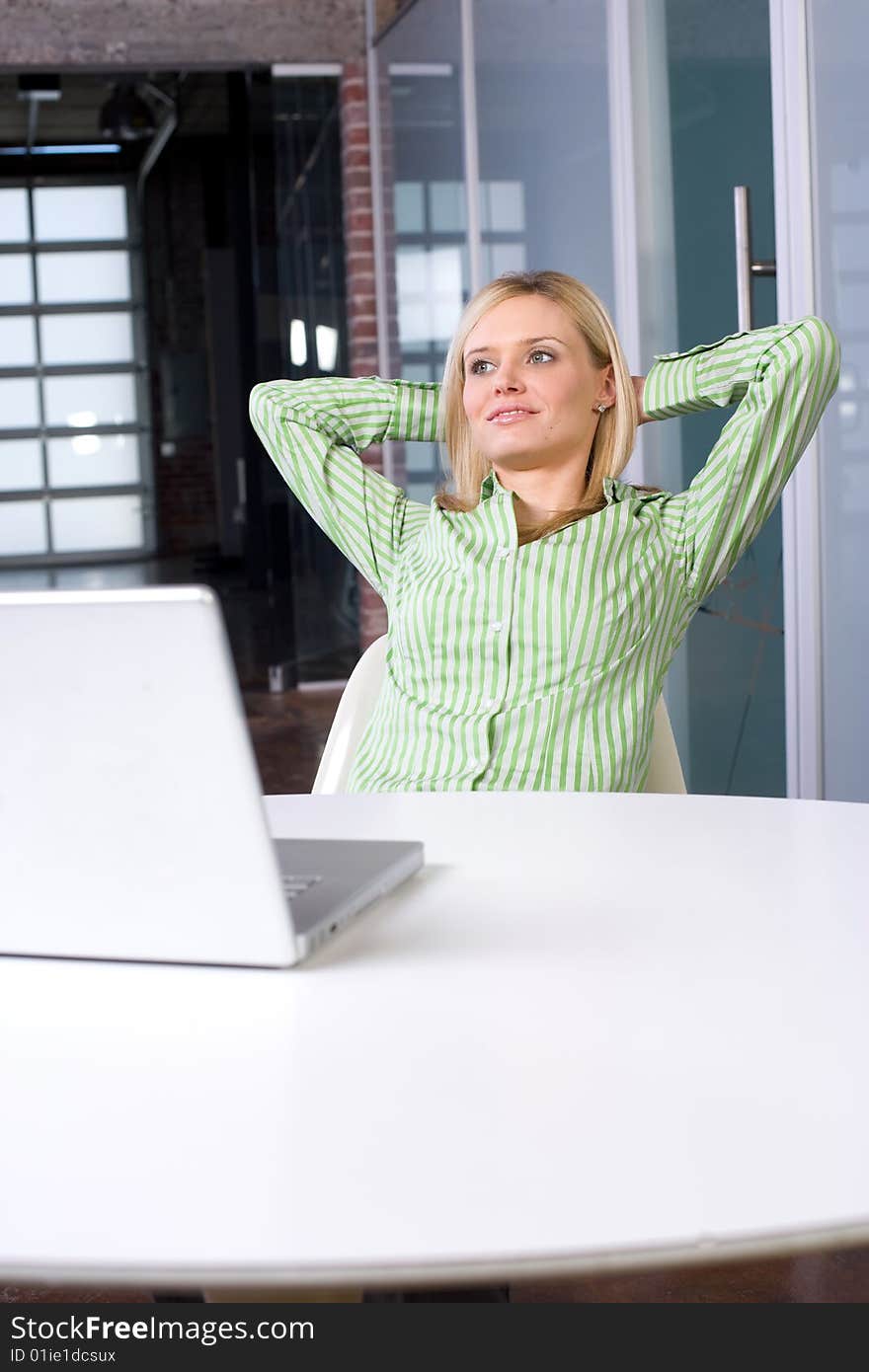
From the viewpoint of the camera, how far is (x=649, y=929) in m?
1.05

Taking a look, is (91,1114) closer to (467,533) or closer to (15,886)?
(15,886)

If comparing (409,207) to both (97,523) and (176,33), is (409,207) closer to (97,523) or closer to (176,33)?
(176,33)

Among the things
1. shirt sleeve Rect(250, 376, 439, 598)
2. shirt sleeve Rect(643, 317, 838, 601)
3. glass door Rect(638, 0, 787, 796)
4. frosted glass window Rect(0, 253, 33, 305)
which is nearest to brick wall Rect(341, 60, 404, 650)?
glass door Rect(638, 0, 787, 796)

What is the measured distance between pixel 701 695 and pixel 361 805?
208cm

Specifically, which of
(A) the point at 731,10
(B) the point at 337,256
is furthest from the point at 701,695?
(B) the point at 337,256

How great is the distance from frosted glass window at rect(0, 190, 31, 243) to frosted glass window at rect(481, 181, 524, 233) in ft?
27.6

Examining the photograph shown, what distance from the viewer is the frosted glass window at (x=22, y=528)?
495 inches

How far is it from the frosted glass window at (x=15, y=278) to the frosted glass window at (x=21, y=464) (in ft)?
3.60

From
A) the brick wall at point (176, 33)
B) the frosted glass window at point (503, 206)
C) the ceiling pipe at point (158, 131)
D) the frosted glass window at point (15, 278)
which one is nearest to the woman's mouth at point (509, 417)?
the frosted glass window at point (503, 206)

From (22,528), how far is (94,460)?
2.68ft

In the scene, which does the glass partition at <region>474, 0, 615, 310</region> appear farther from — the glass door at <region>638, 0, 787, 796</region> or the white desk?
the white desk

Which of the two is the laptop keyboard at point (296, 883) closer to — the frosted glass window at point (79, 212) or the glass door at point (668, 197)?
the glass door at point (668, 197)

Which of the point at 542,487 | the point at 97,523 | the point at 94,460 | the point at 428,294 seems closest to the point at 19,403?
the point at 94,460

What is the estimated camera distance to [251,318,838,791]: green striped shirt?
5.98ft
